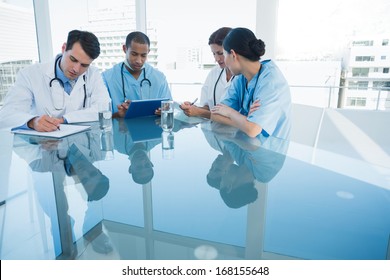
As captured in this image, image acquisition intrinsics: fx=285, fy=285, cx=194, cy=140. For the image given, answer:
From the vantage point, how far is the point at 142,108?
4.97 ft

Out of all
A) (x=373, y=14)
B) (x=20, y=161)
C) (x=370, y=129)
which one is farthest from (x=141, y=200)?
(x=370, y=129)

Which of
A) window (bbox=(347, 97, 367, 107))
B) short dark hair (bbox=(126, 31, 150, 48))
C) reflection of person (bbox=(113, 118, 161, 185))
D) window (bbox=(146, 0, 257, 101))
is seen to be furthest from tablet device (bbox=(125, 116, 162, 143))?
window (bbox=(347, 97, 367, 107))

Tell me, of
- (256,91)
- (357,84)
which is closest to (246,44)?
(256,91)

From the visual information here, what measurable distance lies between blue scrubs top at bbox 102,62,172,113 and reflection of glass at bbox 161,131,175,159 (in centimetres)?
88

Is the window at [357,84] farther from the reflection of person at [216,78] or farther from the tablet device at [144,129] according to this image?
the tablet device at [144,129]

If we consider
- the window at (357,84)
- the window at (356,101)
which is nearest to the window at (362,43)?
the window at (357,84)

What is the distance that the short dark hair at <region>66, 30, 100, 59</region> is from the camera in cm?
132

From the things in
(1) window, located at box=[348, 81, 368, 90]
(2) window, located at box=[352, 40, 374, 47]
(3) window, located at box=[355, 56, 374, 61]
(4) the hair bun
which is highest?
(2) window, located at box=[352, 40, 374, 47]

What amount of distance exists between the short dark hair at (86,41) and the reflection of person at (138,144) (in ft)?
1.13

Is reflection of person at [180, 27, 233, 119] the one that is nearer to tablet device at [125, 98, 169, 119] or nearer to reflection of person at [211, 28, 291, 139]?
tablet device at [125, 98, 169, 119]

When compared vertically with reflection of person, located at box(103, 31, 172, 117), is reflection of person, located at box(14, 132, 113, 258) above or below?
below

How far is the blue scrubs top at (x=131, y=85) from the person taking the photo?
1.93 meters

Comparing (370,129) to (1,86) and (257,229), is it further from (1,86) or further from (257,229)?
(1,86)

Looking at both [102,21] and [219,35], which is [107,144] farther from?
[102,21]
